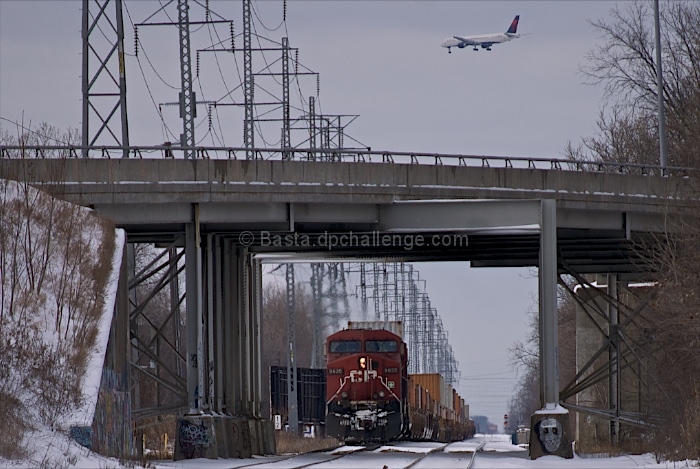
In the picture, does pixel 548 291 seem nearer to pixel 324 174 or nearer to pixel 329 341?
pixel 324 174

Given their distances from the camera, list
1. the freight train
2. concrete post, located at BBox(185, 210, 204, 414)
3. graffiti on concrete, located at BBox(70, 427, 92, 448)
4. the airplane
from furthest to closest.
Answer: the airplane → the freight train → concrete post, located at BBox(185, 210, 204, 414) → graffiti on concrete, located at BBox(70, 427, 92, 448)

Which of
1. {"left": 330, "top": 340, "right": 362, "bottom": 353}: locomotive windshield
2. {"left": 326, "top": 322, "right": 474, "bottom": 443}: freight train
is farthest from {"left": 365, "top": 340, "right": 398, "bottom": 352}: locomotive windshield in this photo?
{"left": 330, "top": 340, "right": 362, "bottom": 353}: locomotive windshield

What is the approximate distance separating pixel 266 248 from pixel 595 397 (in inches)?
868

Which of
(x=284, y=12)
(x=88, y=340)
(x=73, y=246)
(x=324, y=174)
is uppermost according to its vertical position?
(x=284, y=12)

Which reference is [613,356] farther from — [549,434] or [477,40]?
[477,40]

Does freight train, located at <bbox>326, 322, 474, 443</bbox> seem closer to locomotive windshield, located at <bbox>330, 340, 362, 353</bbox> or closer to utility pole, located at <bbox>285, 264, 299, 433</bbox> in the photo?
locomotive windshield, located at <bbox>330, 340, 362, 353</bbox>

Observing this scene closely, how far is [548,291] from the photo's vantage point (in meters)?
31.0

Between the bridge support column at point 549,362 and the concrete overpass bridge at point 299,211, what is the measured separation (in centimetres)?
4

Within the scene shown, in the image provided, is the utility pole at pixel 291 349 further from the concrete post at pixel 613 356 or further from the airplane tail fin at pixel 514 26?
the airplane tail fin at pixel 514 26

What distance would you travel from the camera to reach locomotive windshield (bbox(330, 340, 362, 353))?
41.8 m

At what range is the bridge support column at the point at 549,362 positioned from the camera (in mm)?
29875

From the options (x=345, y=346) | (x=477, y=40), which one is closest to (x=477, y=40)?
(x=477, y=40)

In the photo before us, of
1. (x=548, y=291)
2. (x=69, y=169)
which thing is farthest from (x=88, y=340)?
(x=548, y=291)

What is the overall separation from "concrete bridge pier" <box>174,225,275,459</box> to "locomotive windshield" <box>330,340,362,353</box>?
2663mm
